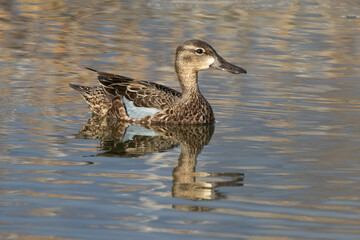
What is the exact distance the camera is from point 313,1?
23000 mm

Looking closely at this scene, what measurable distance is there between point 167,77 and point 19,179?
6.56 meters

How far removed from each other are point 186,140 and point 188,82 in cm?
167

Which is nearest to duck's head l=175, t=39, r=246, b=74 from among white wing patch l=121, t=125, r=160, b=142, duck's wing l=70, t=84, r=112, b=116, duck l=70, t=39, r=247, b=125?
duck l=70, t=39, r=247, b=125

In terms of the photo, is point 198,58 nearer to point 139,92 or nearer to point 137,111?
point 139,92

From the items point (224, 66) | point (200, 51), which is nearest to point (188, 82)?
point (200, 51)

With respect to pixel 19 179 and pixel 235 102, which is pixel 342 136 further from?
pixel 19 179

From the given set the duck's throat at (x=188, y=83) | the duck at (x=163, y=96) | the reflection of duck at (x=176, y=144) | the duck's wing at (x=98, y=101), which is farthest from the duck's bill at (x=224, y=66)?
the duck's wing at (x=98, y=101)

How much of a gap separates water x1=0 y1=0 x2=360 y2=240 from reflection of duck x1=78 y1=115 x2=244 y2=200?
2 cm

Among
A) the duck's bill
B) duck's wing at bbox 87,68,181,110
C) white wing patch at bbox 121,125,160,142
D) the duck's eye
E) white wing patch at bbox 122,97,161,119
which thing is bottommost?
white wing patch at bbox 121,125,160,142

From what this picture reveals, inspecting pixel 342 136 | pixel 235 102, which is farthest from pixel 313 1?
pixel 342 136

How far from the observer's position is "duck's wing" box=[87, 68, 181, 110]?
11188 mm

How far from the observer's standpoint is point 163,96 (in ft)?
37.0

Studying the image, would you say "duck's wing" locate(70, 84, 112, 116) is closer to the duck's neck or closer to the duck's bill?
the duck's neck

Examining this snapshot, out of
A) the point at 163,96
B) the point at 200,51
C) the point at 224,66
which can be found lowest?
the point at 163,96
